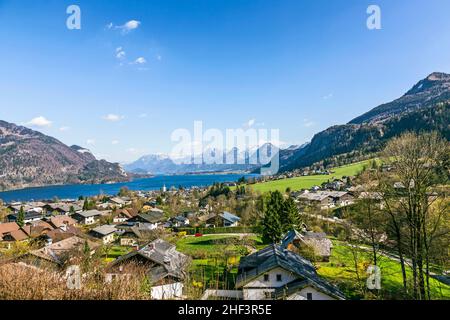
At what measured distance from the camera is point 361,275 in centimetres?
2208

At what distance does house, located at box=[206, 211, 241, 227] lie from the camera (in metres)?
51.3

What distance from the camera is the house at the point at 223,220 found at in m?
51.3

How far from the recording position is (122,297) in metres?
3.10

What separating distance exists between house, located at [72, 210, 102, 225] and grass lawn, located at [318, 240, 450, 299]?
50932 mm

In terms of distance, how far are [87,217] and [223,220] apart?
30.7 metres

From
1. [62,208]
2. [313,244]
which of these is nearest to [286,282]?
[313,244]

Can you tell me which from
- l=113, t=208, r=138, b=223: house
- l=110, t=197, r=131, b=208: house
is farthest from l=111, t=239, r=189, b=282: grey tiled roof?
l=110, t=197, r=131, b=208: house

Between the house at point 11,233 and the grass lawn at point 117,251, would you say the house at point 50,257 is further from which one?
the house at point 11,233

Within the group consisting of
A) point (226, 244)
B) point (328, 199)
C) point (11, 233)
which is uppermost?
point (328, 199)

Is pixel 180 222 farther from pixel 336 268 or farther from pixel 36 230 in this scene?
pixel 336 268

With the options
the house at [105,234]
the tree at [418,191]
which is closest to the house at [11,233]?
the house at [105,234]

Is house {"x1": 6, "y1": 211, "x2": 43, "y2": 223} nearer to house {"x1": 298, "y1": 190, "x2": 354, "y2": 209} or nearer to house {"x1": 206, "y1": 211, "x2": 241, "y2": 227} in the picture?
house {"x1": 206, "y1": 211, "x2": 241, "y2": 227}
